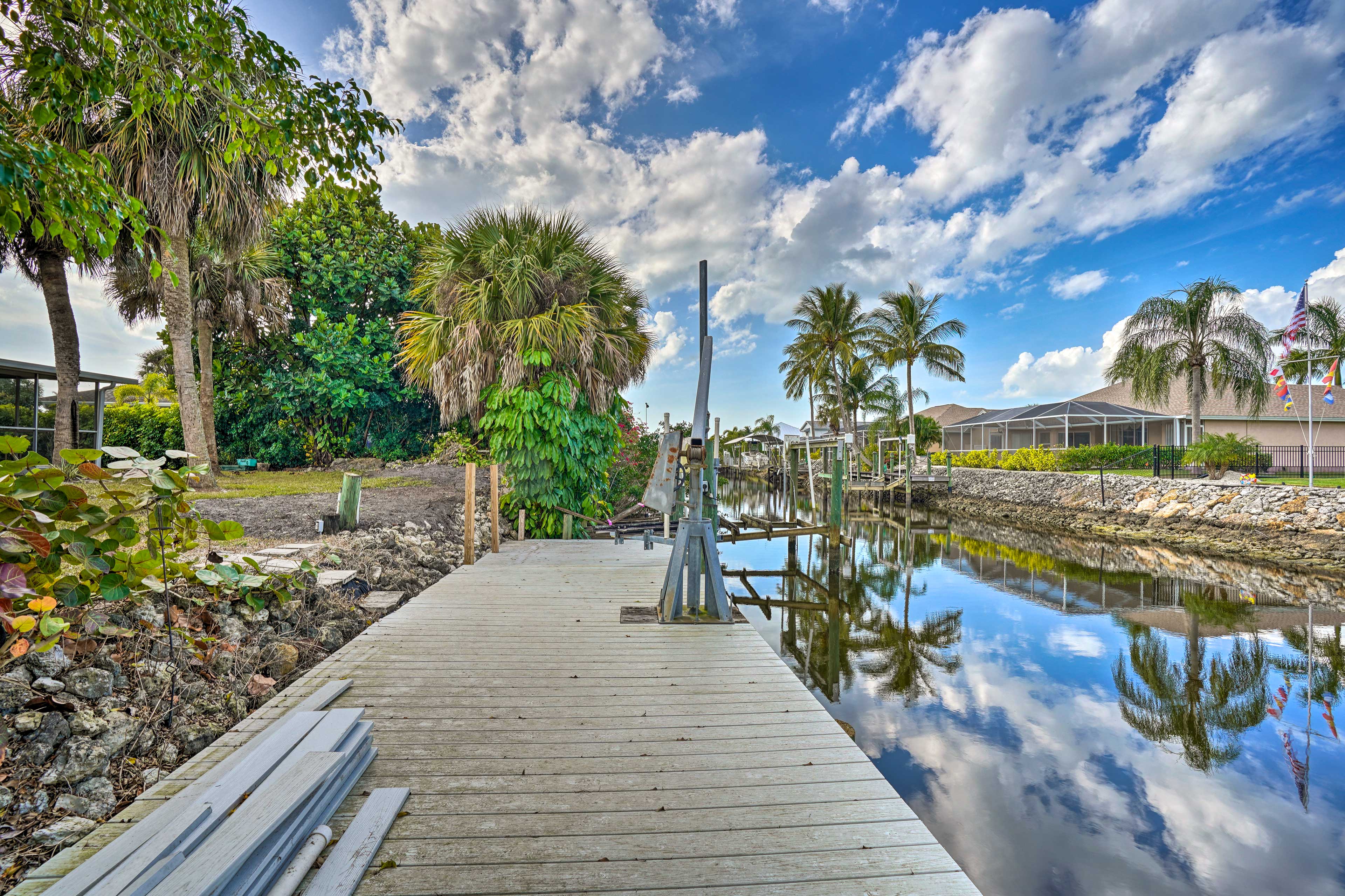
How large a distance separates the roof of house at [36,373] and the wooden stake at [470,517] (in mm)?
11520

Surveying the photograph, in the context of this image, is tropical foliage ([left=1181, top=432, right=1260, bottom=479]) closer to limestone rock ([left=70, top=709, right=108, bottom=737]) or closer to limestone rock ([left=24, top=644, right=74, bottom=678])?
limestone rock ([left=70, top=709, right=108, bottom=737])

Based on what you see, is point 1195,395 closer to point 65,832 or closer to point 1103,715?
point 1103,715

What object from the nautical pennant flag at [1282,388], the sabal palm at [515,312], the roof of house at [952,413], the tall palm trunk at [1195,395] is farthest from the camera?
the roof of house at [952,413]

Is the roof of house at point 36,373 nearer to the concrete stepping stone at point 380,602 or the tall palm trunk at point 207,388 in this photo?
the tall palm trunk at point 207,388

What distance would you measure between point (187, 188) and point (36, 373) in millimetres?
8682

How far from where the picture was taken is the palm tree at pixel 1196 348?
17.5 meters

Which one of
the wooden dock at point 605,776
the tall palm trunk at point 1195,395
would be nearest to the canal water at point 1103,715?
the wooden dock at point 605,776

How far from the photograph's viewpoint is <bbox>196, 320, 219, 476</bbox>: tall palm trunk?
11820 mm

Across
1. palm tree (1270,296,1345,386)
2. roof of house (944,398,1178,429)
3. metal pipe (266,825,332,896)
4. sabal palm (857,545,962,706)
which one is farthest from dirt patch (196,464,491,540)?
roof of house (944,398,1178,429)

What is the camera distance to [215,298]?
1286 cm

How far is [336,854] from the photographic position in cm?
171

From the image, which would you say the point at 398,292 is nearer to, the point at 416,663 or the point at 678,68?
the point at 678,68

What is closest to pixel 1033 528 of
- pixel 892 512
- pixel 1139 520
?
pixel 1139 520

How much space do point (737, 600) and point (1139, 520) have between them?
13541 millimetres
